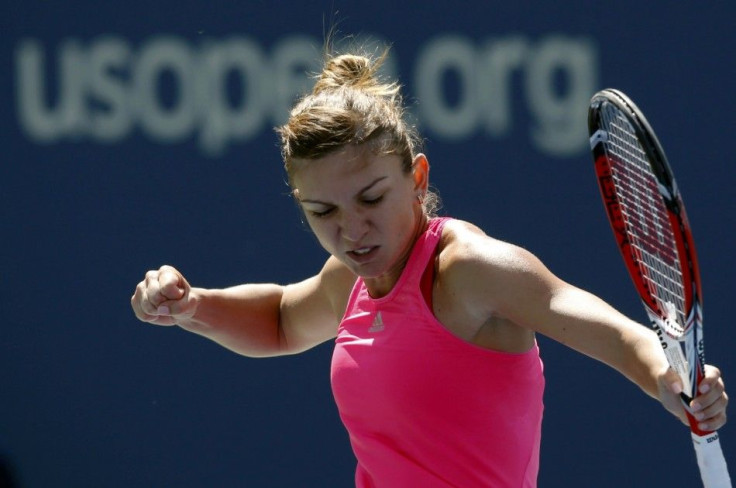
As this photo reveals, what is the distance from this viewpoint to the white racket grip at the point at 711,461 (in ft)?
6.57

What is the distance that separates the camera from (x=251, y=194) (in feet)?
15.2

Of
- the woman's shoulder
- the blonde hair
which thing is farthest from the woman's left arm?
the blonde hair

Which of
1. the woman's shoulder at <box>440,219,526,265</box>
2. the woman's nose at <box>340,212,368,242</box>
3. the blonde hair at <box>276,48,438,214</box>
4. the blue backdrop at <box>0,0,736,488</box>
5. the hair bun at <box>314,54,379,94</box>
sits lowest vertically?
the blue backdrop at <box>0,0,736,488</box>

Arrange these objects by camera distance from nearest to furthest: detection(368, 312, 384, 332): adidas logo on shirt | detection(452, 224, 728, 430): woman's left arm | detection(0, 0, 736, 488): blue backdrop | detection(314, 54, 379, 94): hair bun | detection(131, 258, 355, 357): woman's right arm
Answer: detection(452, 224, 728, 430): woman's left arm < detection(368, 312, 384, 332): adidas logo on shirt < detection(314, 54, 379, 94): hair bun < detection(131, 258, 355, 357): woman's right arm < detection(0, 0, 736, 488): blue backdrop

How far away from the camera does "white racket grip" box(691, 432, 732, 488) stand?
2002mm

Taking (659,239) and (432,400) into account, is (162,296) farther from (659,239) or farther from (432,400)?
(659,239)

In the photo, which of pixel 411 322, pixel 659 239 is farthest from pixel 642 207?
pixel 411 322

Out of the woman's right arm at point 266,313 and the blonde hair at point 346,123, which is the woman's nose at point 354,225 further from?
the woman's right arm at point 266,313

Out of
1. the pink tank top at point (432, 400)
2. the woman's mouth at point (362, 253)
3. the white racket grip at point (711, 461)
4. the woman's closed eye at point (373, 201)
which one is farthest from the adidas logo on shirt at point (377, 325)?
the white racket grip at point (711, 461)

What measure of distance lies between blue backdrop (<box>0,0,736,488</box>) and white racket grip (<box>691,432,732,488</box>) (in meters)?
2.50

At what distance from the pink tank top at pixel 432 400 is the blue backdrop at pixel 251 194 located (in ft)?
7.11

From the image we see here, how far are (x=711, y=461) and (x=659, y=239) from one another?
0.52 m

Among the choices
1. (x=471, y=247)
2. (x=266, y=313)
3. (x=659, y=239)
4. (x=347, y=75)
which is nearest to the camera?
(x=471, y=247)

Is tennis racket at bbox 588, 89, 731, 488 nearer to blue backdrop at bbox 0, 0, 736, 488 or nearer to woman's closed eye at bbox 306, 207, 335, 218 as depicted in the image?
Answer: woman's closed eye at bbox 306, 207, 335, 218
